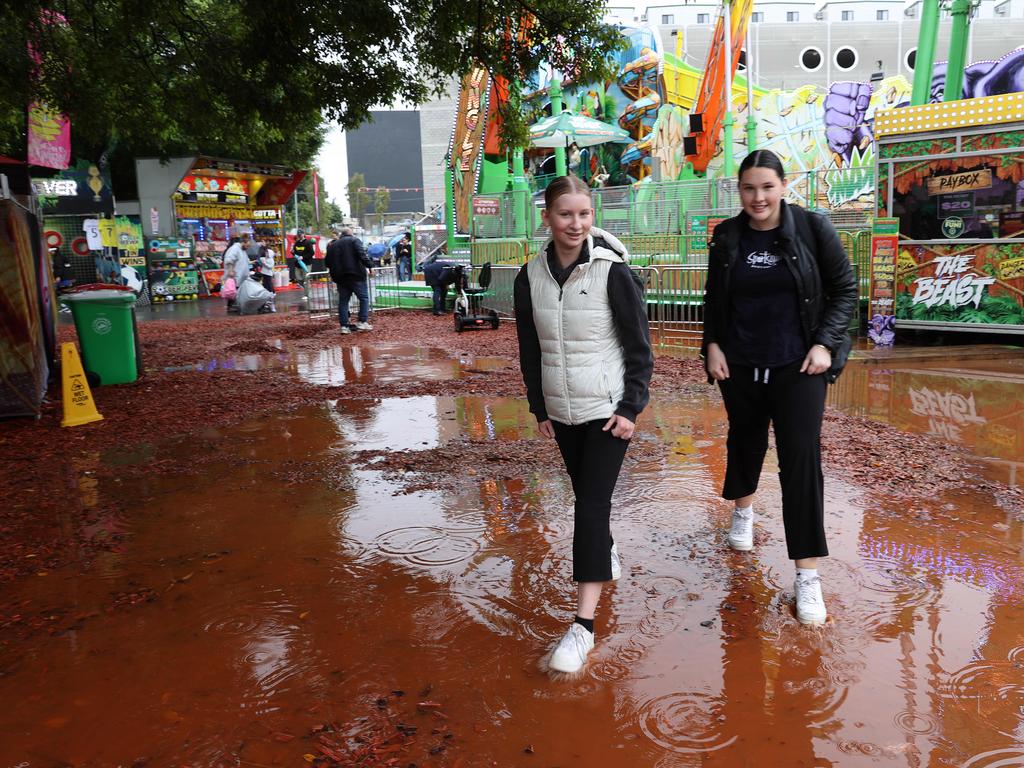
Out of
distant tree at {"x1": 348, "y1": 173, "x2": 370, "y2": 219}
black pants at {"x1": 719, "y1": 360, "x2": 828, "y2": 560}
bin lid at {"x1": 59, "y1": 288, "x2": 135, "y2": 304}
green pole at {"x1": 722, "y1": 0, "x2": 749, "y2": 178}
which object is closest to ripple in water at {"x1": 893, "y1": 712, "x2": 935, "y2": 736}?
black pants at {"x1": 719, "y1": 360, "x2": 828, "y2": 560}

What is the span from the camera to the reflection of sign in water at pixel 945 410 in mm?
6773

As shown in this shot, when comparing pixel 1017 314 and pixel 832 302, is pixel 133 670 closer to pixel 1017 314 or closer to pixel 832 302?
pixel 832 302

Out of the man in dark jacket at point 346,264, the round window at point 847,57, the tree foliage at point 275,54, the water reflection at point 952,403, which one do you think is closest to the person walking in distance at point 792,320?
the water reflection at point 952,403

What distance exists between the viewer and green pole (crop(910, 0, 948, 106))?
1256 cm

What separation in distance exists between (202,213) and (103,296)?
1929 centimetres

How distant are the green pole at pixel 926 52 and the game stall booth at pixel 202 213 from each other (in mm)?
21110

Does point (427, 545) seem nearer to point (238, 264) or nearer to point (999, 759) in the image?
point (999, 759)

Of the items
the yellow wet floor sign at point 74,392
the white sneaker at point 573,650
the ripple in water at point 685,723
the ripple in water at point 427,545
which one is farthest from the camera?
the yellow wet floor sign at point 74,392

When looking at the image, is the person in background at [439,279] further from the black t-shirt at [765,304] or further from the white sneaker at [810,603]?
the white sneaker at [810,603]

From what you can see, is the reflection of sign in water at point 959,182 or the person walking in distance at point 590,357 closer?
the person walking in distance at point 590,357

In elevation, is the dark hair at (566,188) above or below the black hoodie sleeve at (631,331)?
above

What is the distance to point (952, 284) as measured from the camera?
36.7 feet

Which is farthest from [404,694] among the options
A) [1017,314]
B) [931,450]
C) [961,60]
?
[961,60]

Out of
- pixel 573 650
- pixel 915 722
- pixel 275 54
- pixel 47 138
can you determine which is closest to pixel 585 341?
pixel 573 650
